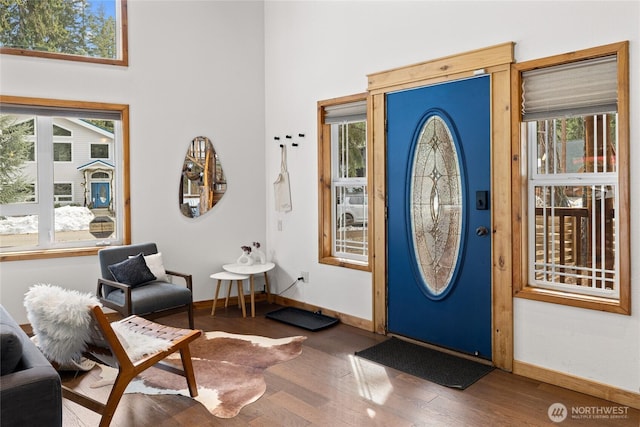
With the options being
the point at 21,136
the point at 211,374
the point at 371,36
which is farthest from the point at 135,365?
the point at 371,36

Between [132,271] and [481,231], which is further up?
[481,231]

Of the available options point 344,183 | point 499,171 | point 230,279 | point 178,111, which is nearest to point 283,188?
point 344,183

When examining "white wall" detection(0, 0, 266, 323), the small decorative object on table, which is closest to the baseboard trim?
the small decorative object on table

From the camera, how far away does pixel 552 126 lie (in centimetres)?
334

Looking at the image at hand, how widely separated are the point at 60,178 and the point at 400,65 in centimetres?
336

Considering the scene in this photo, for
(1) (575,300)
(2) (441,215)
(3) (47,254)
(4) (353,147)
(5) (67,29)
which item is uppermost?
(5) (67,29)

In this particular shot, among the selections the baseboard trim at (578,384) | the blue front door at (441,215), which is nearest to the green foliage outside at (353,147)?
the blue front door at (441,215)

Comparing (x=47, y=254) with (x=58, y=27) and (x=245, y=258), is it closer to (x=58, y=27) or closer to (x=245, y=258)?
(x=245, y=258)

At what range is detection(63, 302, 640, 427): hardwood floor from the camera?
108 inches

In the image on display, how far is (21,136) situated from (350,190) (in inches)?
123

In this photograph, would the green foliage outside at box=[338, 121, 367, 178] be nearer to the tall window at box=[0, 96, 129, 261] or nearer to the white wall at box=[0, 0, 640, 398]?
the white wall at box=[0, 0, 640, 398]

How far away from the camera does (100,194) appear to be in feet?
15.9

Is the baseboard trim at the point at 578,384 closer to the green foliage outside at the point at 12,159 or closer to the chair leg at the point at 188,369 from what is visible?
the chair leg at the point at 188,369

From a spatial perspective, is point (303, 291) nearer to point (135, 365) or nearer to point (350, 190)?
point (350, 190)
